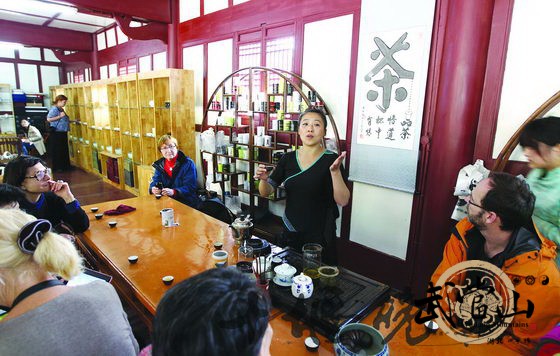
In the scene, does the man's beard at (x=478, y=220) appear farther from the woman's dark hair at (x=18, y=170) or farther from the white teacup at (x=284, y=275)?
the woman's dark hair at (x=18, y=170)

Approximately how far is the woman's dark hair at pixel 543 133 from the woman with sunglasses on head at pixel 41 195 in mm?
2868

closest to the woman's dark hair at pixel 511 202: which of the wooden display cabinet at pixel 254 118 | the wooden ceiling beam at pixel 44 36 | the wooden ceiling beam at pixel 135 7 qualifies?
the wooden display cabinet at pixel 254 118

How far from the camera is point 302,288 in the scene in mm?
1428

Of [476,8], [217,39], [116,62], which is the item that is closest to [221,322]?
[476,8]

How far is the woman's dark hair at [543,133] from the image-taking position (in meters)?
1.87

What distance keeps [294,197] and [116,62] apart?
740 cm

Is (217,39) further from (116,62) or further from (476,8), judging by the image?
(116,62)

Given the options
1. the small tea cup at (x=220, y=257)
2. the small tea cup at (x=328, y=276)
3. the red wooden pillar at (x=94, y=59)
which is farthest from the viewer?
the red wooden pillar at (x=94, y=59)

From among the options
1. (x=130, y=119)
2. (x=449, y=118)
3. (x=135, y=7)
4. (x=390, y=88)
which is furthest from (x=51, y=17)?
(x=449, y=118)

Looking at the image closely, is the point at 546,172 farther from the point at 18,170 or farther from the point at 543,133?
the point at 18,170

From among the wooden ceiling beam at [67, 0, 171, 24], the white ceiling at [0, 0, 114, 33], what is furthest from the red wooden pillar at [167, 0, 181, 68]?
the white ceiling at [0, 0, 114, 33]

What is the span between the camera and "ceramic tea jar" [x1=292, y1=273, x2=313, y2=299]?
1.43 m

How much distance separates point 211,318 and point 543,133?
6.88 ft

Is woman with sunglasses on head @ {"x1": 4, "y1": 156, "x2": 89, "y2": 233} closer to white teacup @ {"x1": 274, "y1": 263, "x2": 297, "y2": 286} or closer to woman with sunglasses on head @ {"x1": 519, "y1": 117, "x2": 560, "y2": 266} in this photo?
white teacup @ {"x1": 274, "y1": 263, "x2": 297, "y2": 286}
